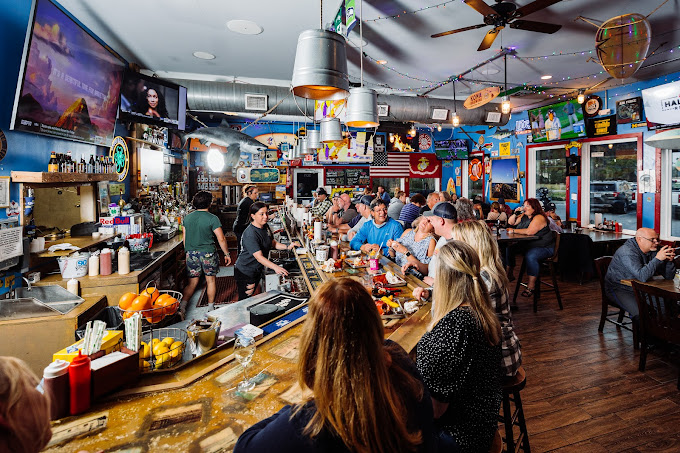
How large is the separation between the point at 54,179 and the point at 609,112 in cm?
951

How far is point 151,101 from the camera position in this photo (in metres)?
5.79

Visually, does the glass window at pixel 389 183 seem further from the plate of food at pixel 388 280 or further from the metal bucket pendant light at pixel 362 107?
the plate of food at pixel 388 280

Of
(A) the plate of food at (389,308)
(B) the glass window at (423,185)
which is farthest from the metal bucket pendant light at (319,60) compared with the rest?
(B) the glass window at (423,185)

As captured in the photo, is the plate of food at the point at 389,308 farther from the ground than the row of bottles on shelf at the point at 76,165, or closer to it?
closer to it

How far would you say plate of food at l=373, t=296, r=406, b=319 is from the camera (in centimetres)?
231

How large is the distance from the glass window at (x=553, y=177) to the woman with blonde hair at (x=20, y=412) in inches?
395

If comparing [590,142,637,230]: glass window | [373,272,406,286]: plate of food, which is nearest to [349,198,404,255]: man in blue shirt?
[373,272,406,286]: plate of food

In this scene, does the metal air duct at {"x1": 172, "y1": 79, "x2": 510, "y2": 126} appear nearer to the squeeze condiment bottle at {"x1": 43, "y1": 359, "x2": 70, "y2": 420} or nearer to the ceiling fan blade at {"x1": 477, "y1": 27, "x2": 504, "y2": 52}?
the ceiling fan blade at {"x1": 477, "y1": 27, "x2": 504, "y2": 52}

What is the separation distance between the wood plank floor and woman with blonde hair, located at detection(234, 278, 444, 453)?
224 cm

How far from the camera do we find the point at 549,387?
3.37 m

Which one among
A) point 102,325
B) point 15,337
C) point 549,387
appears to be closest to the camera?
point 102,325

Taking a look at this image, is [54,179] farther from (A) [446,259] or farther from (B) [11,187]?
(A) [446,259]

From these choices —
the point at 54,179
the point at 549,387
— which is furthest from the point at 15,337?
the point at 549,387

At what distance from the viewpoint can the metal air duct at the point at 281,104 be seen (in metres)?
6.52
